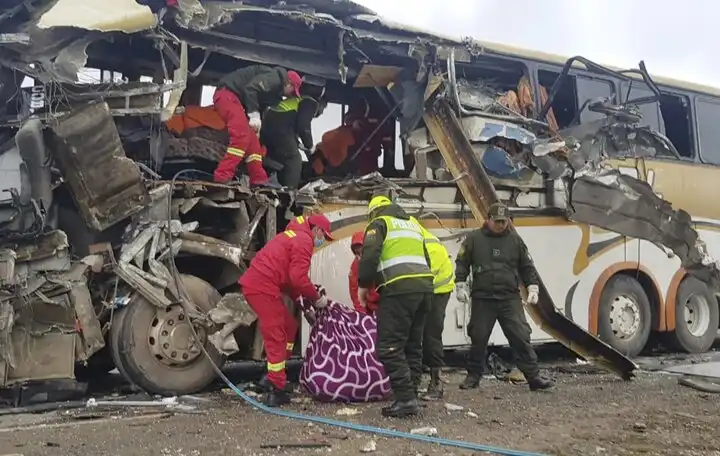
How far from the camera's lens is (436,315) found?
6.52 metres

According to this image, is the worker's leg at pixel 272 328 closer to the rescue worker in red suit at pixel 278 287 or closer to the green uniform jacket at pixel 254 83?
the rescue worker in red suit at pixel 278 287

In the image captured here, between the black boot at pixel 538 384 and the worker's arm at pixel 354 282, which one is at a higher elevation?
the worker's arm at pixel 354 282

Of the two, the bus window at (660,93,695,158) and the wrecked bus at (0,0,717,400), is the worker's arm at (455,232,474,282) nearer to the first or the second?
the wrecked bus at (0,0,717,400)

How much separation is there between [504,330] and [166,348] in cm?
277

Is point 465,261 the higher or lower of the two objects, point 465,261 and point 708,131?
the lower

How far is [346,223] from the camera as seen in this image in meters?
7.36

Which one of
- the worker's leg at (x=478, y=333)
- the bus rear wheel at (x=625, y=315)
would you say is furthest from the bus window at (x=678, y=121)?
the worker's leg at (x=478, y=333)

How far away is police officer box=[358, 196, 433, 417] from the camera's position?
5.41m

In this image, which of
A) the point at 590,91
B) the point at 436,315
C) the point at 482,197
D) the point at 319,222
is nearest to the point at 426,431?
the point at 436,315

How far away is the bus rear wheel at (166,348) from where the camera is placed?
6.07 meters

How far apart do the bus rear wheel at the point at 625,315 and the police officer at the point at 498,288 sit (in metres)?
2.40

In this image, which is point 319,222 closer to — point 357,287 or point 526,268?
point 357,287

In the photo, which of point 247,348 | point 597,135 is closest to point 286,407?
point 247,348

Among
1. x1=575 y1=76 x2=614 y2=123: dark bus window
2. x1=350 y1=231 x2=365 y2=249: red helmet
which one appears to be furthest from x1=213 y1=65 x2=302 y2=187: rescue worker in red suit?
x1=575 y1=76 x2=614 y2=123: dark bus window
